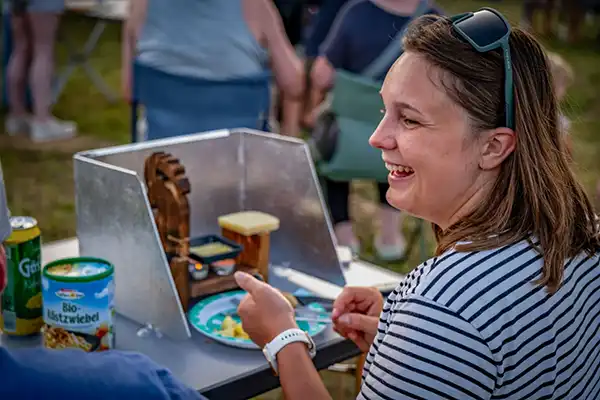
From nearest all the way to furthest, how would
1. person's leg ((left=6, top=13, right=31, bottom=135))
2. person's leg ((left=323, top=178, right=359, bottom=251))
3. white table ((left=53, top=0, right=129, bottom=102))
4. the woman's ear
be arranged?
the woman's ear, person's leg ((left=323, top=178, right=359, bottom=251)), person's leg ((left=6, top=13, right=31, bottom=135)), white table ((left=53, top=0, right=129, bottom=102))

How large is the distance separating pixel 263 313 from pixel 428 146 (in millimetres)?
455

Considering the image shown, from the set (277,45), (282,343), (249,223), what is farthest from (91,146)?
(282,343)

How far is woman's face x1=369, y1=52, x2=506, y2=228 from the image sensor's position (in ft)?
4.16

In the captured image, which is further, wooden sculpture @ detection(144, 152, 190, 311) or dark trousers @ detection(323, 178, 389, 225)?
dark trousers @ detection(323, 178, 389, 225)

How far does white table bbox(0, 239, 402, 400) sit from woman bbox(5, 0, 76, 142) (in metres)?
4.10

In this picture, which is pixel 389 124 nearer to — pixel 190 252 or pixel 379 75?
pixel 190 252

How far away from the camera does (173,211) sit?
1760 millimetres

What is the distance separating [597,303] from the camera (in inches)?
53.8

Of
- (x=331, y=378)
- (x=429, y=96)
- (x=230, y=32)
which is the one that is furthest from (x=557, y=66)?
A: (x=429, y=96)

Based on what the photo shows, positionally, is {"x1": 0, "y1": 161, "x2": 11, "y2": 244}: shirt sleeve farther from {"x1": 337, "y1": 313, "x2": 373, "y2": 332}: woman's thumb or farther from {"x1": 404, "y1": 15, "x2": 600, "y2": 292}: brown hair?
{"x1": 337, "y1": 313, "x2": 373, "y2": 332}: woman's thumb

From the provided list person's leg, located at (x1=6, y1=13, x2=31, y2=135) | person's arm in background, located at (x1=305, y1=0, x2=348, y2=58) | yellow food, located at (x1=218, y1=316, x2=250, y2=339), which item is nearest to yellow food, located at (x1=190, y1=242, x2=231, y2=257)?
yellow food, located at (x1=218, y1=316, x2=250, y2=339)

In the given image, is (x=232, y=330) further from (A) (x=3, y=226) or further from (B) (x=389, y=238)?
(B) (x=389, y=238)

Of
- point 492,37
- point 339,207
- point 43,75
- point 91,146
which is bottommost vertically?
point 91,146

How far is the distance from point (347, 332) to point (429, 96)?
0.56m
